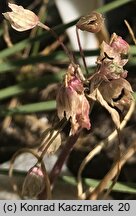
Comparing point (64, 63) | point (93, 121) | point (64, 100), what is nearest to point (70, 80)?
point (64, 100)

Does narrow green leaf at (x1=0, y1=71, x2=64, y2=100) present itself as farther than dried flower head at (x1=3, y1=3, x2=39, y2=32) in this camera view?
Yes

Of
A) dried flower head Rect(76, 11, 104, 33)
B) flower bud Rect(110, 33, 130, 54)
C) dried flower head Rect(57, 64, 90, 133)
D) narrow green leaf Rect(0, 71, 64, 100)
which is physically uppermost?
dried flower head Rect(76, 11, 104, 33)

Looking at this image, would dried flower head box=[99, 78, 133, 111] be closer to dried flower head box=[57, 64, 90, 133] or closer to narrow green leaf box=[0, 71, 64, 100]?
dried flower head box=[57, 64, 90, 133]

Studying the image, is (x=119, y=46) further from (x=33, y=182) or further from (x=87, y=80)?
(x=33, y=182)

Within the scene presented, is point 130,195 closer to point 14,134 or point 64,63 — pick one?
point 14,134

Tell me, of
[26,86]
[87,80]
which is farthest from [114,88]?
[26,86]

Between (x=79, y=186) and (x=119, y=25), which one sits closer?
(x=79, y=186)

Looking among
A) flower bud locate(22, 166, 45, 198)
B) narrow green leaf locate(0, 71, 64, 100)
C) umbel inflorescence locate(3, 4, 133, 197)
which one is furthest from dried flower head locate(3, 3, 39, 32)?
narrow green leaf locate(0, 71, 64, 100)
